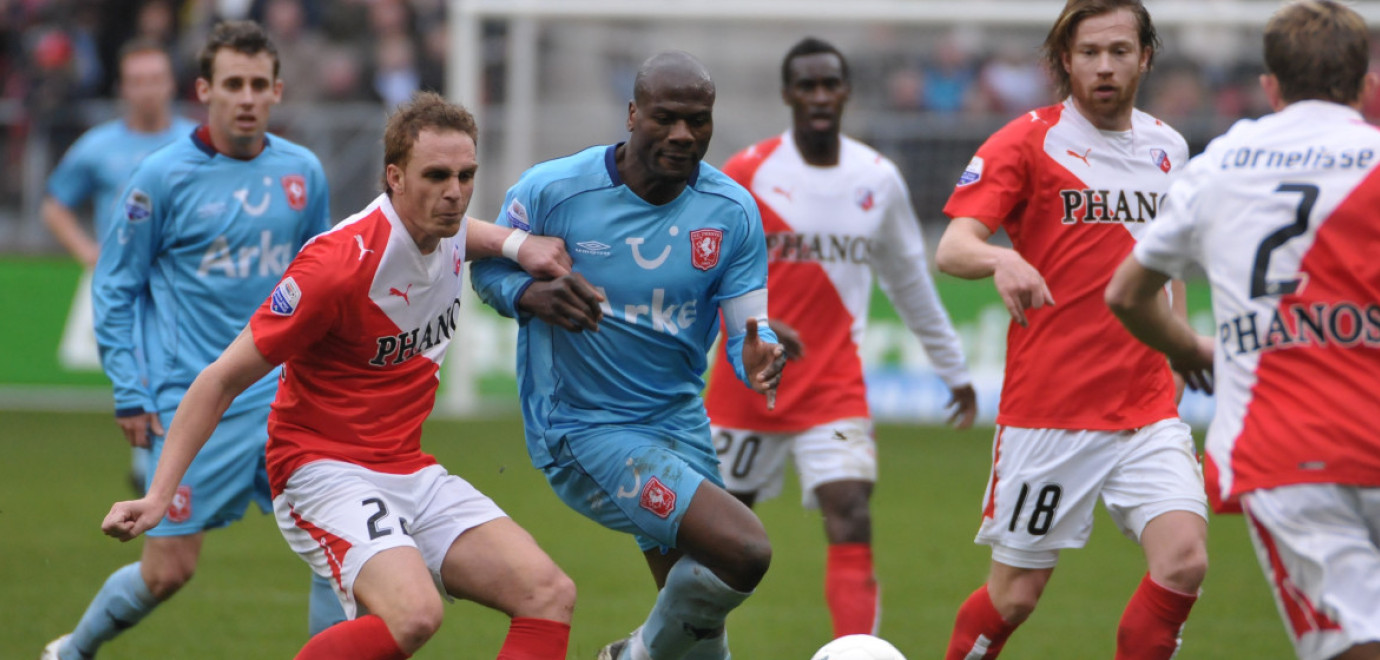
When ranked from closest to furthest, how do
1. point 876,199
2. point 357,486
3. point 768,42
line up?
point 357,486 < point 876,199 < point 768,42

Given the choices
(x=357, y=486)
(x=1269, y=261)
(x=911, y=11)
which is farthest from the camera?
(x=911, y=11)

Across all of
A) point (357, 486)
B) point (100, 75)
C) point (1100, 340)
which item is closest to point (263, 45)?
point (357, 486)

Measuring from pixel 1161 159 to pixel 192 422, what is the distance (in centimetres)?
341

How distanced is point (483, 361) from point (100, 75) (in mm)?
5931

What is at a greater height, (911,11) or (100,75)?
(911,11)

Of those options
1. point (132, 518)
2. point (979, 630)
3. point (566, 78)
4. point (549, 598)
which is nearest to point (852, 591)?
point (979, 630)

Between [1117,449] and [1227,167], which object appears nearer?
[1227,167]

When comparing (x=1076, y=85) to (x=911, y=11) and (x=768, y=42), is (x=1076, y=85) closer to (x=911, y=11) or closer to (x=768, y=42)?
(x=911, y=11)

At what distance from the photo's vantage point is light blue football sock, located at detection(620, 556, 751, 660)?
16.7 feet

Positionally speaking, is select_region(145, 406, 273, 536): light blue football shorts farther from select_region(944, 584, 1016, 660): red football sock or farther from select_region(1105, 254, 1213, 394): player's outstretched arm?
select_region(1105, 254, 1213, 394): player's outstretched arm

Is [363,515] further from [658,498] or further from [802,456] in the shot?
[802,456]

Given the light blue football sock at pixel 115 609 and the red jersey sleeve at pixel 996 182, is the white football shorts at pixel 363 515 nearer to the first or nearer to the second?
the light blue football sock at pixel 115 609

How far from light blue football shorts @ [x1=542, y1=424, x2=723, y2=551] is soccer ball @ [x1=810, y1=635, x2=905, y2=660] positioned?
0.64 m

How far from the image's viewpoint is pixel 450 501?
5035 mm
